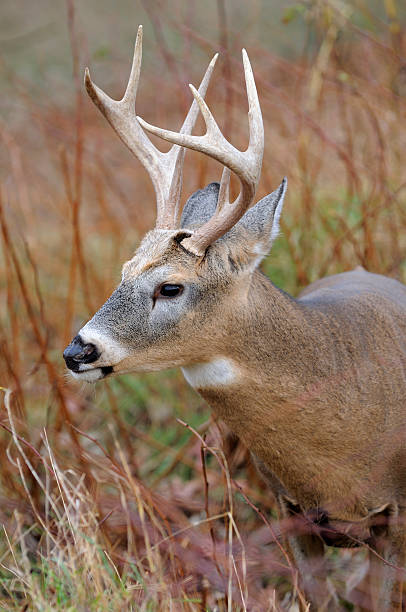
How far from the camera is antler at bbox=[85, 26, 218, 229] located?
3.16 meters

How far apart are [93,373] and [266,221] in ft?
2.67

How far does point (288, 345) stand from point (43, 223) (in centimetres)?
707

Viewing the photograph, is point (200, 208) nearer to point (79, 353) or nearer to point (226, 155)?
point (226, 155)

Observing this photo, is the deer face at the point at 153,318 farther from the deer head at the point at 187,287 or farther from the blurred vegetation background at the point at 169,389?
the blurred vegetation background at the point at 169,389

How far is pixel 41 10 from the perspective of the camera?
1609 cm

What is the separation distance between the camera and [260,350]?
2936mm

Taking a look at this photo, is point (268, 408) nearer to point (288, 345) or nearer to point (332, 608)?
point (288, 345)

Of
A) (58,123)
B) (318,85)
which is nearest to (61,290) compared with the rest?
(58,123)

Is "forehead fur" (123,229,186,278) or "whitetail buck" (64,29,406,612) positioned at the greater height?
"forehead fur" (123,229,186,278)

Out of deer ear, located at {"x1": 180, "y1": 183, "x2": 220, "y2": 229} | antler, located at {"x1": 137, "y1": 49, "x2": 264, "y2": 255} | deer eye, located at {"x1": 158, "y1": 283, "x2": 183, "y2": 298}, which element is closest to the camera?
antler, located at {"x1": 137, "y1": 49, "x2": 264, "y2": 255}

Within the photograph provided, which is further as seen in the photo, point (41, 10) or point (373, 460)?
point (41, 10)

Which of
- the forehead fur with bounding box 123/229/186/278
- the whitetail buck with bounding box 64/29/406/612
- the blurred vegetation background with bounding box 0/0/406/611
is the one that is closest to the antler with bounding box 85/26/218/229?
the whitetail buck with bounding box 64/29/406/612

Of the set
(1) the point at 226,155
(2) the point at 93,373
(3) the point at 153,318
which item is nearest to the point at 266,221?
(1) the point at 226,155

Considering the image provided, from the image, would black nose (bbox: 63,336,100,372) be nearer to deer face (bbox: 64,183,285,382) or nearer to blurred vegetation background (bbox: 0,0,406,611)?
deer face (bbox: 64,183,285,382)
